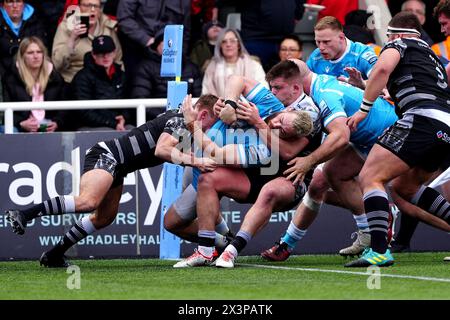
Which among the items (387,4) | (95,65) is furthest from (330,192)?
(387,4)

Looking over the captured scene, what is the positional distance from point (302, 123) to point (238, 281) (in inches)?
78.0

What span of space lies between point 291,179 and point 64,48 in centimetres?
502

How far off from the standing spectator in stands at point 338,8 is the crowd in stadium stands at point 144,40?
0.01m

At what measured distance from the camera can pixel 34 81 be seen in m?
14.2

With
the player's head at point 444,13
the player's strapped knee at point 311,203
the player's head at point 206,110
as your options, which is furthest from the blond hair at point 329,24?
the player's strapped knee at point 311,203

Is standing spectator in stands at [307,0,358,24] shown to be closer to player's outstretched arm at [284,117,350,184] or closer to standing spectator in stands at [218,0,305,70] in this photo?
standing spectator in stands at [218,0,305,70]

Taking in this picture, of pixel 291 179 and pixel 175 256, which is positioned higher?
pixel 291 179

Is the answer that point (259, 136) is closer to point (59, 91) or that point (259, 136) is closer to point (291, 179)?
point (291, 179)

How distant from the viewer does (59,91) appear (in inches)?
562

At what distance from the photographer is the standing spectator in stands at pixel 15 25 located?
14.6 meters

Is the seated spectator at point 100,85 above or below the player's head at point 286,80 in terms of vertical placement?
below

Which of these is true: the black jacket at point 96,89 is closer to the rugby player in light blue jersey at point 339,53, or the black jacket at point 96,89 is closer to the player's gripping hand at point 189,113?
the rugby player in light blue jersey at point 339,53

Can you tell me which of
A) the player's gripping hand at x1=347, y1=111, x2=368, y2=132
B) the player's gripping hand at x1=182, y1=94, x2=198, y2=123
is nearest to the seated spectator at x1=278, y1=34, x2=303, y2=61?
the player's gripping hand at x1=182, y1=94, x2=198, y2=123

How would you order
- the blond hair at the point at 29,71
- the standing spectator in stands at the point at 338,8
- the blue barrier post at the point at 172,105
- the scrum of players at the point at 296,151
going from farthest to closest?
the standing spectator in stands at the point at 338,8
the blond hair at the point at 29,71
the blue barrier post at the point at 172,105
the scrum of players at the point at 296,151
